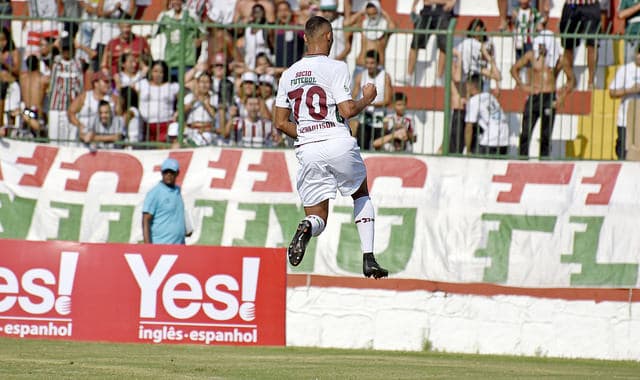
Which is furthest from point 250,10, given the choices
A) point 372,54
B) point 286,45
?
point 372,54

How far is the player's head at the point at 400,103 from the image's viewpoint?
1497 cm

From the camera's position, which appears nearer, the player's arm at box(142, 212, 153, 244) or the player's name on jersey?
the player's name on jersey

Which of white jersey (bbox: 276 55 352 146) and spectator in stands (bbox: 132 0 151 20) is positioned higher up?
spectator in stands (bbox: 132 0 151 20)

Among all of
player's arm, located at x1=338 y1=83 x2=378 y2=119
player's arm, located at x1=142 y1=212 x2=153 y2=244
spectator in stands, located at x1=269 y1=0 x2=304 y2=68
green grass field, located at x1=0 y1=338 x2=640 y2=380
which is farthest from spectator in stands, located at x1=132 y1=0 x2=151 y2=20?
player's arm, located at x1=338 y1=83 x2=378 y2=119

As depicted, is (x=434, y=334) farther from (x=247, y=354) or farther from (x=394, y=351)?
(x=247, y=354)

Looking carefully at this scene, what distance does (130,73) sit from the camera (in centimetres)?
1532

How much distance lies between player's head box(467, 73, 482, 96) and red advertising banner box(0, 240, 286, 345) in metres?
Answer: 3.46

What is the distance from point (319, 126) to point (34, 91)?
712cm

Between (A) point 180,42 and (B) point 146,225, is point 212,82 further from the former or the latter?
(B) point 146,225

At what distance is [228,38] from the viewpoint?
50.7 feet

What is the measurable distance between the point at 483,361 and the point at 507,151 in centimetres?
315

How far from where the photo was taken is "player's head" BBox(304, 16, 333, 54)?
30.7 feet

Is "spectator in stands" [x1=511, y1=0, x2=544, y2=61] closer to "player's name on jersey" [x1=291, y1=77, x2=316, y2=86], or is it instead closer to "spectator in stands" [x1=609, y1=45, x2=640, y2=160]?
"spectator in stands" [x1=609, y1=45, x2=640, y2=160]

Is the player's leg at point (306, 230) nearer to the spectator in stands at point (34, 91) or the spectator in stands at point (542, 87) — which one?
the spectator in stands at point (542, 87)
